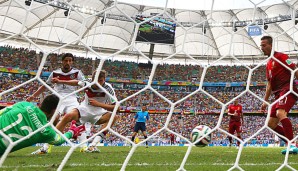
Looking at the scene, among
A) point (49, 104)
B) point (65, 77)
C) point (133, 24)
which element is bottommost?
point (49, 104)

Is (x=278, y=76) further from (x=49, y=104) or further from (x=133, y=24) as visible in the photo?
(x=133, y=24)

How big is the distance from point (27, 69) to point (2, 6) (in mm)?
5288

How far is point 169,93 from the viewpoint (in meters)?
28.2

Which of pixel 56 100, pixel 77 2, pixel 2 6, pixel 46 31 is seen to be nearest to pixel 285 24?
pixel 77 2

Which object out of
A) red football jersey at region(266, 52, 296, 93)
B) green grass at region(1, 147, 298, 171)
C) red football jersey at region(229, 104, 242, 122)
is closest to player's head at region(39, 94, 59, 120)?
green grass at region(1, 147, 298, 171)

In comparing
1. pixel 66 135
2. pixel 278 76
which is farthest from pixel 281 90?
pixel 66 135

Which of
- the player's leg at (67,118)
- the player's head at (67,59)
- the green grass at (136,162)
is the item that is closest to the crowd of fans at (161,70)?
the player's head at (67,59)

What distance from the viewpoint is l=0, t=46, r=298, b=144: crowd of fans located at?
21.7 meters

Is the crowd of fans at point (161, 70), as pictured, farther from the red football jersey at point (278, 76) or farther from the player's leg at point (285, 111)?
the player's leg at point (285, 111)

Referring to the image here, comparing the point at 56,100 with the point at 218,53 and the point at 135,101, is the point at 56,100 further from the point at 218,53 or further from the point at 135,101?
A: the point at 218,53

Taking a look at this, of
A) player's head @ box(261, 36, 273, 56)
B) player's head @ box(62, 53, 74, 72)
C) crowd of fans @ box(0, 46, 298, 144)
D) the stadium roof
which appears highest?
the stadium roof

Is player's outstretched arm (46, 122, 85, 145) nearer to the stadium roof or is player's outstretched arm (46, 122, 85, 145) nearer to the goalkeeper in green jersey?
the goalkeeper in green jersey

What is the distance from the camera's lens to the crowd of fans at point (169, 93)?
854 inches

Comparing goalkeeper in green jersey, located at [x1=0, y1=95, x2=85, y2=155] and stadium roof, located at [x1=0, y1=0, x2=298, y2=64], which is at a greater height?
stadium roof, located at [x1=0, y1=0, x2=298, y2=64]
